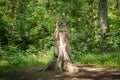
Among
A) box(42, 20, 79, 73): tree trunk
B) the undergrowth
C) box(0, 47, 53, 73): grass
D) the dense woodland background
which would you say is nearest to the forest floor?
box(42, 20, 79, 73): tree trunk

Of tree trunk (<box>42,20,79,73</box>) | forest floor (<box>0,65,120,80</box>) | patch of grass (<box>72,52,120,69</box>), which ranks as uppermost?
tree trunk (<box>42,20,79,73</box>)

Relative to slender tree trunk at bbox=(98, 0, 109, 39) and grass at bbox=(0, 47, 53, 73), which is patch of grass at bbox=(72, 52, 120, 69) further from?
slender tree trunk at bbox=(98, 0, 109, 39)

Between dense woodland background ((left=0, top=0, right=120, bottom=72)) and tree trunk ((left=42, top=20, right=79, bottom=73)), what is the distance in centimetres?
308

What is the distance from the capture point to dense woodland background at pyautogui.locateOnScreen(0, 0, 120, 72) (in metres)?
19.4

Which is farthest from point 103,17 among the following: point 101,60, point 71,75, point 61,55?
point 71,75

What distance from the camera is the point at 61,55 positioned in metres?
14.0

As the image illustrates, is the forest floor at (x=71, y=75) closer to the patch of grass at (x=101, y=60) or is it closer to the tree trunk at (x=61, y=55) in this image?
the tree trunk at (x=61, y=55)

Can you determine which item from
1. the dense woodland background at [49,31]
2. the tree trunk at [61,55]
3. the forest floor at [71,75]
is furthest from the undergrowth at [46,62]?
the tree trunk at [61,55]

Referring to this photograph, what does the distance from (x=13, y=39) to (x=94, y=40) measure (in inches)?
254

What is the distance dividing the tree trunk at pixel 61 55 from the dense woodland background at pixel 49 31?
308cm

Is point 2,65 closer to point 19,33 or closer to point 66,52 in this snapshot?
point 66,52

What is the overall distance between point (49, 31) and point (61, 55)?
340 inches

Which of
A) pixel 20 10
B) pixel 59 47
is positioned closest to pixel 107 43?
pixel 59 47

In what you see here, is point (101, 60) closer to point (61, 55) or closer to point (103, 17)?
point (61, 55)
